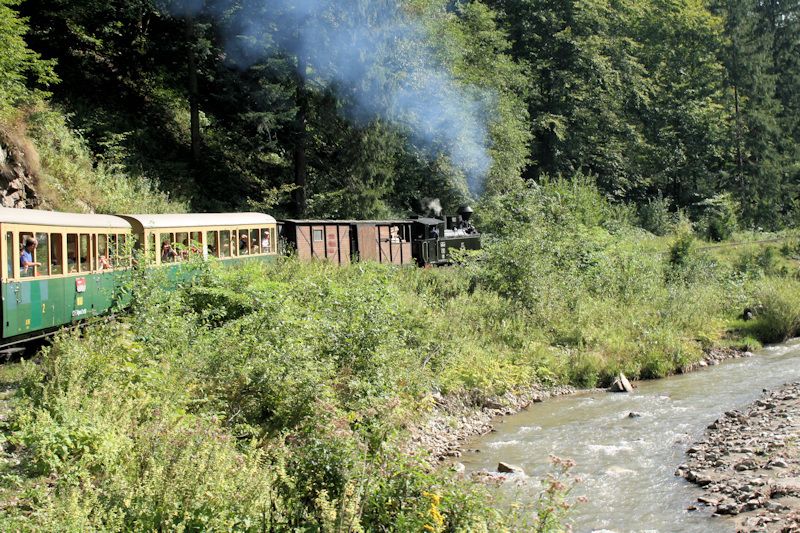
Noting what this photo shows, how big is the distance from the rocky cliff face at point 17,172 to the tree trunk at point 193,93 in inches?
397

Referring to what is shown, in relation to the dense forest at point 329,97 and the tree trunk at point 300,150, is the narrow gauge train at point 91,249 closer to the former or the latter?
the tree trunk at point 300,150

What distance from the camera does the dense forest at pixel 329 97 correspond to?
95.2 ft

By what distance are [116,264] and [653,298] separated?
52.8 feet

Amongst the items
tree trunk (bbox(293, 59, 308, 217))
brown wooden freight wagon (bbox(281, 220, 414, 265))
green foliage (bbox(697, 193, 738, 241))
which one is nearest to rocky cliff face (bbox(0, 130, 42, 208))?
brown wooden freight wagon (bbox(281, 220, 414, 265))

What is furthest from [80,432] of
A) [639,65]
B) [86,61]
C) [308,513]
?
[639,65]

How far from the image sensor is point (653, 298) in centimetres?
2316

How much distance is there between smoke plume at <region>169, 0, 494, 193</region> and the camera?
2920 cm

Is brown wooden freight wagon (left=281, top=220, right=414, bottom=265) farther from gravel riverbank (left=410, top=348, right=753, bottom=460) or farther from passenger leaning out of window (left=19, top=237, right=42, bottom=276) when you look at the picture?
passenger leaning out of window (left=19, top=237, right=42, bottom=276)

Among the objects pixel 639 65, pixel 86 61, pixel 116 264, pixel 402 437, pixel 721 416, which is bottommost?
pixel 721 416

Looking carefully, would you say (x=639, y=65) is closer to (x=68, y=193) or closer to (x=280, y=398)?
A: (x=68, y=193)

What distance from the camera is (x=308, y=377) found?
970 cm

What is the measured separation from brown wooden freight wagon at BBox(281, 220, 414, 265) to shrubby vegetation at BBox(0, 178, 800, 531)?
367cm

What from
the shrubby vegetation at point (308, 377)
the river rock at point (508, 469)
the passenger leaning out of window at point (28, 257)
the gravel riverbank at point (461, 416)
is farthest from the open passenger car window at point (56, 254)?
the river rock at point (508, 469)

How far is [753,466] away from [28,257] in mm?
11528
